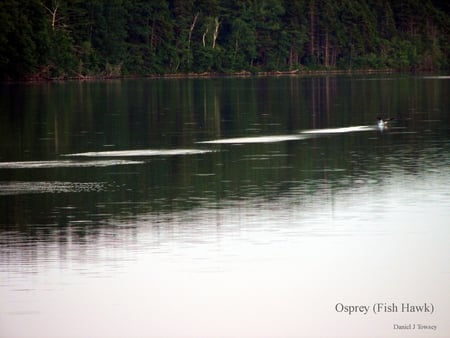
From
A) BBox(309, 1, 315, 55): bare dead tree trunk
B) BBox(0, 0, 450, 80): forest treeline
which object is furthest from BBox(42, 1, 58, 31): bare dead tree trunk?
BBox(309, 1, 315, 55): bare dead tree trunk

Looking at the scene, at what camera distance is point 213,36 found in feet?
514

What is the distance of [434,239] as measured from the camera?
23016mm

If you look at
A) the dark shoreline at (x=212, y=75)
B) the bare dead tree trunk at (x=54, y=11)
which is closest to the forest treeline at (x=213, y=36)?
the bare dead tree trunk at (x=54, y=11)

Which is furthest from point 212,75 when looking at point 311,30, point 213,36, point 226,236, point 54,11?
point 226,236

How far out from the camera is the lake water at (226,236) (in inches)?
716

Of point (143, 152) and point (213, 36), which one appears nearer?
point (143, 152)

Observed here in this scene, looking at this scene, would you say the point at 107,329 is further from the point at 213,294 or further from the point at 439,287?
the point at 439,287

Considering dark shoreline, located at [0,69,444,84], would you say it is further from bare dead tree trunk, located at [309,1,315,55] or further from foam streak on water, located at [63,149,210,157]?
foam streak on water, located at [63,149,210,157]

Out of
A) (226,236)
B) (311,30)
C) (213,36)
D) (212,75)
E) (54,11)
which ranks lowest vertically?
(226,236)

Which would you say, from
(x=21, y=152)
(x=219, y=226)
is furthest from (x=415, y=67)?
(x=219, y=226)

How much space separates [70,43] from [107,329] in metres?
115

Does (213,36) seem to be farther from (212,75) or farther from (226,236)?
(226,236)

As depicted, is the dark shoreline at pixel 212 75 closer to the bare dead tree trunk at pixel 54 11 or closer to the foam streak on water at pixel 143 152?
the bare dead tree trunk at pixel 54 11

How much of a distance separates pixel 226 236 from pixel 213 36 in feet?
440
